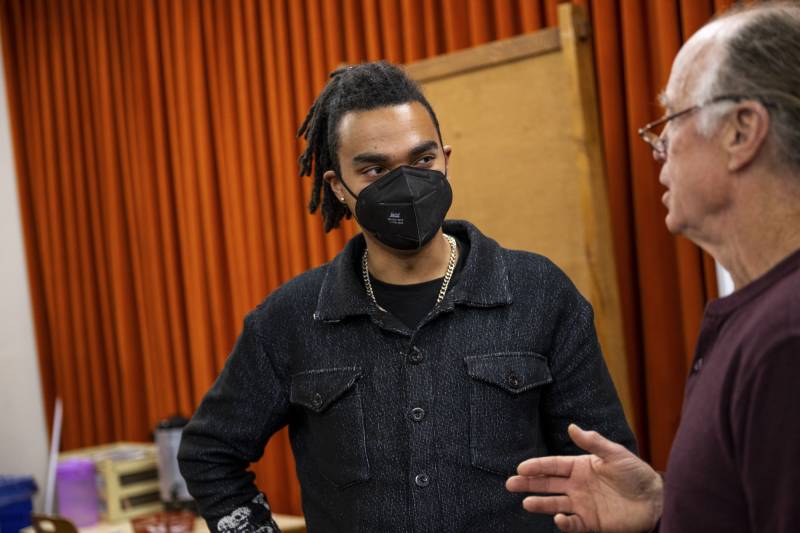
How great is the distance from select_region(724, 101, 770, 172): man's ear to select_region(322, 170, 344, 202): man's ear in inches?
38.8

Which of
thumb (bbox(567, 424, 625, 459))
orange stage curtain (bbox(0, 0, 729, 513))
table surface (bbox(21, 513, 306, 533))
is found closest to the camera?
thumb (bbox(567, 424, 625, 459))

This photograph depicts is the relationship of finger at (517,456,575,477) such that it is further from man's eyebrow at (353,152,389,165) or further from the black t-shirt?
man's eyebrow at (353,152,389,165)

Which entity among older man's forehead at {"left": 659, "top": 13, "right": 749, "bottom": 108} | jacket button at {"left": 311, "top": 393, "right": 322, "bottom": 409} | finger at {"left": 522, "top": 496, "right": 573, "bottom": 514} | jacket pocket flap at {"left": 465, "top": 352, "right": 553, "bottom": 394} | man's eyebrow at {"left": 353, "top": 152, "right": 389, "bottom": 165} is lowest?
finger at {"left": 522, "top": 496, "right": 573, "bottom": 514}

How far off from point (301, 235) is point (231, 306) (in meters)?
0.52

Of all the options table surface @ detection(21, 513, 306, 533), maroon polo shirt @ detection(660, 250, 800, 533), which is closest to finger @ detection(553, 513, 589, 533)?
maroon polo shirt @ detection(660, 250, 800, 533)

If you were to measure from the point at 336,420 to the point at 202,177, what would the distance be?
2318 millimetres

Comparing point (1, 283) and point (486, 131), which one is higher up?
point (486, 131)

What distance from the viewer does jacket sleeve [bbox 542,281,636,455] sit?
6.03 ft

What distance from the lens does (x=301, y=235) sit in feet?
12.1

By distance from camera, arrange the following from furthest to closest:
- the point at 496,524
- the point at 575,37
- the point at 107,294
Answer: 1. the point at 107,294
2. the point at 575,37
3. the point at 496,524

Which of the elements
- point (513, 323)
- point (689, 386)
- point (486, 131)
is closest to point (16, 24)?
point (486, 131)

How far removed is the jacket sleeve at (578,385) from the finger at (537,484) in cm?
36

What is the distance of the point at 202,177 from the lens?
400 centimetres

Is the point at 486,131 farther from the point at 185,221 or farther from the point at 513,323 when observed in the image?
the point at 185,221
